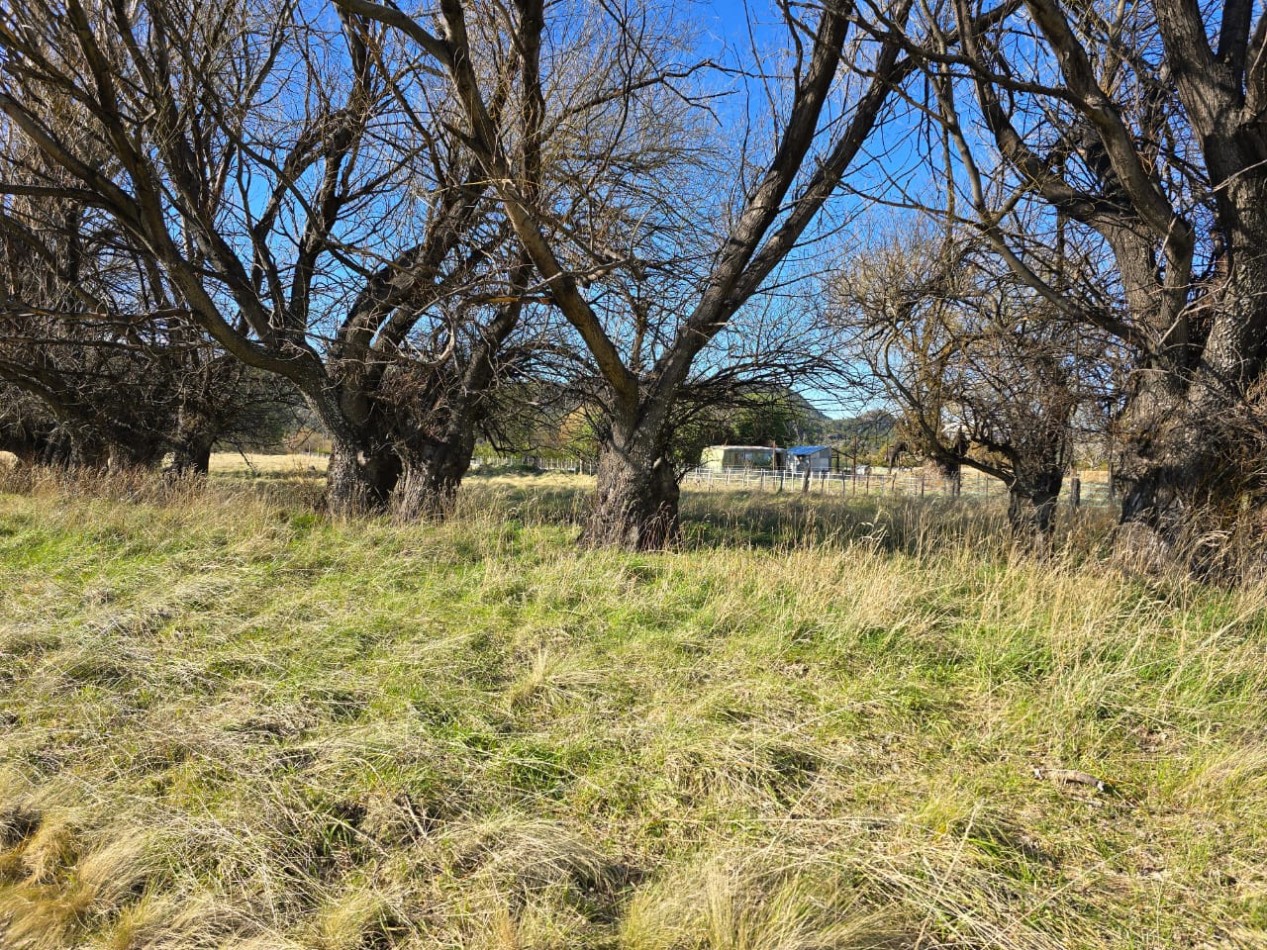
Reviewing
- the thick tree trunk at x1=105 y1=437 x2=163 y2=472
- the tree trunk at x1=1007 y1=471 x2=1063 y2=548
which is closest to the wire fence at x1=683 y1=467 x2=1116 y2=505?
the tree trunk at x1=1007 y1=471 x2=1063 y2=548

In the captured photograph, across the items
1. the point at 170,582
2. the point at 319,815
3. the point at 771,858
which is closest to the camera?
the point at 771,858

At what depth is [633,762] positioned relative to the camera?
2.79 metres

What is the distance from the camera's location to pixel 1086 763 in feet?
9.15

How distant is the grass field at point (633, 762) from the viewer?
6.55 feet

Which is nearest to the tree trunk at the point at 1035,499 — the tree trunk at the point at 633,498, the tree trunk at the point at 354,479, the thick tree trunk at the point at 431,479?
the tree trunk at the point at 633,498

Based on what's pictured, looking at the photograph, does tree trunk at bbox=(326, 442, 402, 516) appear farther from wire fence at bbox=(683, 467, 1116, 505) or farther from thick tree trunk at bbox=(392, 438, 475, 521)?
wire fence at bbox=(683, 467, 1116, 505)

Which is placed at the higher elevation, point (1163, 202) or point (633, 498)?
point (1163, 202)

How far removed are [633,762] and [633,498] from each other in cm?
424

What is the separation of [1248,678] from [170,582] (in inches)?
273

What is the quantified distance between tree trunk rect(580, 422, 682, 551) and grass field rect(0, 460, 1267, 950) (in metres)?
1.66

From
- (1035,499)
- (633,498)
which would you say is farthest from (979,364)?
(633,498)

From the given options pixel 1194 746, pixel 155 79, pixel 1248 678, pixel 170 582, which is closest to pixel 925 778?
pixel 1194 746

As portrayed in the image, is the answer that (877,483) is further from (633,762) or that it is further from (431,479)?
(633,762)

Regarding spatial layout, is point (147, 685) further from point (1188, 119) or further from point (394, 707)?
point (1188, 119)
